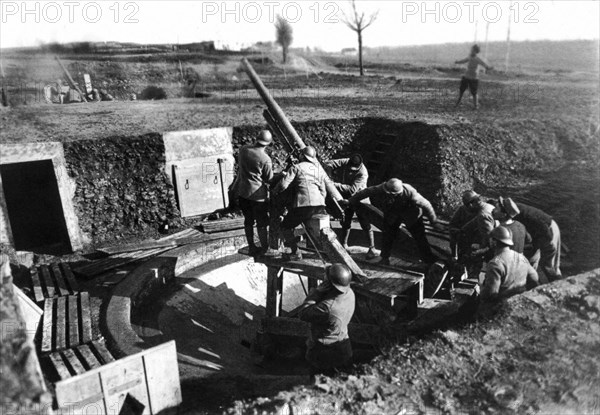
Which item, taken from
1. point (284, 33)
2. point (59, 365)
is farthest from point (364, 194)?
point (284, 33)

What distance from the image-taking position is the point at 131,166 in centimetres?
1187

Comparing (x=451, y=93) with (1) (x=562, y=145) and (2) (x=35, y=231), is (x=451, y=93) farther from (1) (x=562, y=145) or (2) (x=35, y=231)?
(2) (x=35, y=231)

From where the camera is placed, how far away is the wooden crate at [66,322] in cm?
676

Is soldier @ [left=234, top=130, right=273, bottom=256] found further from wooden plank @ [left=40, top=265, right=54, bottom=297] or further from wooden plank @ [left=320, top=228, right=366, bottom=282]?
wooden plank @ [left=40, top=265, right=54, bottom=297]

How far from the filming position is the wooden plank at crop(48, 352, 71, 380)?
5.94 m

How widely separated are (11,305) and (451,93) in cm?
1801

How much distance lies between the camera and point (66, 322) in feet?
23.8

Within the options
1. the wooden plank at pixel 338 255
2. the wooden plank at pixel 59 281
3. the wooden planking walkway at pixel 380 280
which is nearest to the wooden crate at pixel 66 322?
the wooden plank at pixel 59 281

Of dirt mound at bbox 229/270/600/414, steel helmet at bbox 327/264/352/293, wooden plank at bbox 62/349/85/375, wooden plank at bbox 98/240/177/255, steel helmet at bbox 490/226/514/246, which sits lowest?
wooden plank at bbox 62/349/85/375

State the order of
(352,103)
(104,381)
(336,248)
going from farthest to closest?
(352,103)
(336,248)
(104,381)

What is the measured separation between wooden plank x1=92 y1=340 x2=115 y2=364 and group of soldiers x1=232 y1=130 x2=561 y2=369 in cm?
263

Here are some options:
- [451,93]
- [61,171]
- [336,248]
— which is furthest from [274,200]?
[451,93]

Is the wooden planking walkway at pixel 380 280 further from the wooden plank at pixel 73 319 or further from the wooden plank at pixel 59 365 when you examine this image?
the wooden plank at pixel 59 365

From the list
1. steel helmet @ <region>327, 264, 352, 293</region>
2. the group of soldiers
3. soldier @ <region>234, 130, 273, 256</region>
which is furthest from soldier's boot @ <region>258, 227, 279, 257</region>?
steel helmet @ <region>327, 264, 352, 293</region>
